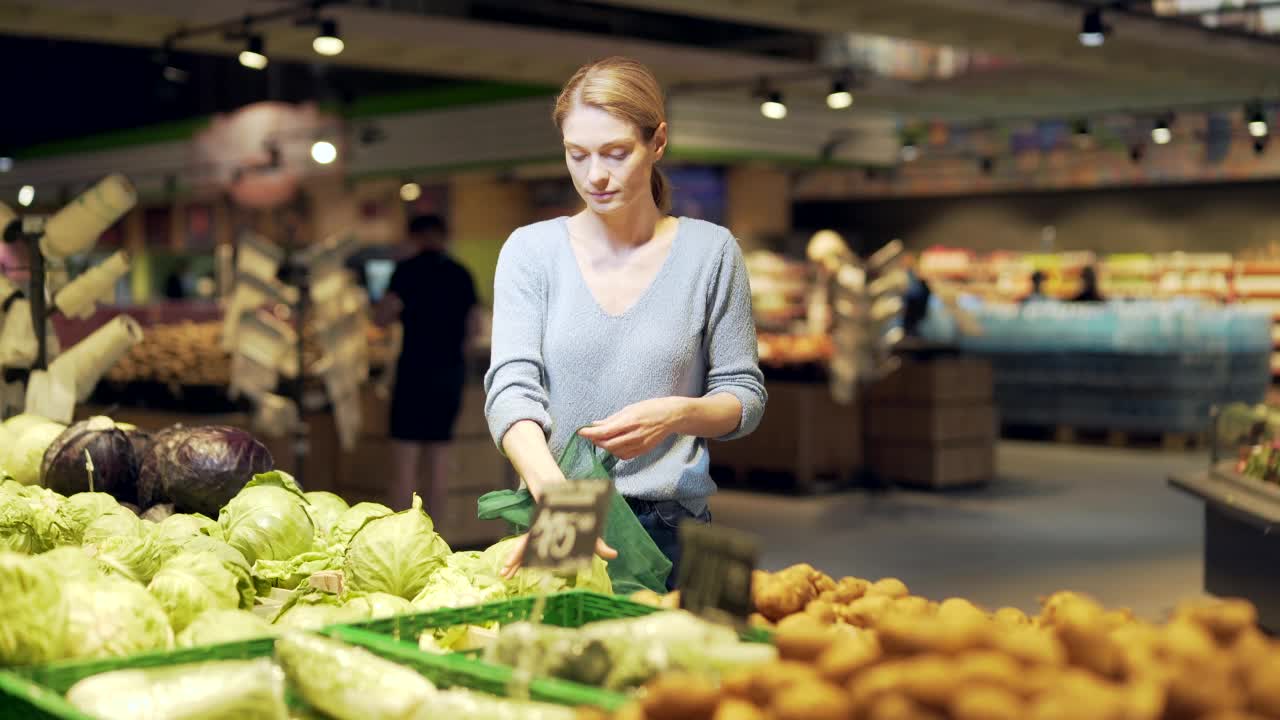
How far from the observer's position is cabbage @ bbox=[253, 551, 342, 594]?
2363 millimetres

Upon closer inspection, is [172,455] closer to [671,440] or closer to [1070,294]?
[671,440]

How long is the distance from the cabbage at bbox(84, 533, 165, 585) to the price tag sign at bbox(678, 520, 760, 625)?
1018 mm

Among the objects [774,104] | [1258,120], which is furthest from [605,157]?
[1258,120]

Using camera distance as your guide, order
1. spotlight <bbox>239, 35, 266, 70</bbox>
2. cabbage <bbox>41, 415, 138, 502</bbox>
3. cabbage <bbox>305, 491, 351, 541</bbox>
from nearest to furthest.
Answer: cabbage <bbox>305, 491, 351, 541</bbox> < cabbage <bbox>41, 415, 138, 502</bbox> < spotlight <bbox>239, 35, 266, 70</bbox>

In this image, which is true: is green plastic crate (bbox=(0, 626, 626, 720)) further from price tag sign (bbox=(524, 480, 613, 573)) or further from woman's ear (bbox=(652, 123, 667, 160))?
woman's ear (bbox=(652, 123, 667, 160))

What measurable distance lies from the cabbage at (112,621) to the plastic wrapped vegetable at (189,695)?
0.14 meters

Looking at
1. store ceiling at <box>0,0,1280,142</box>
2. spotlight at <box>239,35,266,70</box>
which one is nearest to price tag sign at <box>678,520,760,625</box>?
store ceiling at <box>0,0,1280,142</box>

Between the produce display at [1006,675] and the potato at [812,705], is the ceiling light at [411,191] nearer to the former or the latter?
the produce display at [1006,675]

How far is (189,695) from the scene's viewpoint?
156cm

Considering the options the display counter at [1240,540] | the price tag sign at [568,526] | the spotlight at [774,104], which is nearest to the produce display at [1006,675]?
the price tag sign at [568,526]

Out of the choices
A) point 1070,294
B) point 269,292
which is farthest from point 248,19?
point 1070,294

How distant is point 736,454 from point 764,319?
4.99 meters

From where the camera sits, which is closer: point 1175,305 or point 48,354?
point 48,354

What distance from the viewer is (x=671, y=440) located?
244 cm
